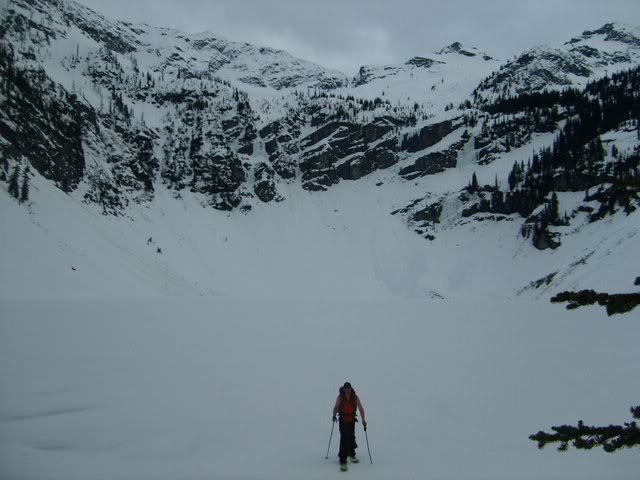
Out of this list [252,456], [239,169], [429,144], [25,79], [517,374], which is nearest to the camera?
[252,456]

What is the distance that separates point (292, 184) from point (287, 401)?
127105mm

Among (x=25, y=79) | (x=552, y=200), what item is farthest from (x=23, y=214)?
(x=552, y=200)

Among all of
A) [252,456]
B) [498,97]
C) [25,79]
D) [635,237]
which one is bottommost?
[252,456]

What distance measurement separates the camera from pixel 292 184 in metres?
141

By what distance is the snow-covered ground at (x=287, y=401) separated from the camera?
10.9 m

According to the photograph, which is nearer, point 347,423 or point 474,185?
point 347,423

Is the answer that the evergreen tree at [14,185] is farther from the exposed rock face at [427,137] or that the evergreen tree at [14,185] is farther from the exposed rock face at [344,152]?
the exposed rock face at [427,137]

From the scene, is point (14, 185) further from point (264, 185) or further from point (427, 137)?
point (427, 137)

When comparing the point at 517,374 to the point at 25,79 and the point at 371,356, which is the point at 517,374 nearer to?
the point at 371,356

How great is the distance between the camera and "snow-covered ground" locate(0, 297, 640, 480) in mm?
10891

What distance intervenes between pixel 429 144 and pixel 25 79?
10465cm

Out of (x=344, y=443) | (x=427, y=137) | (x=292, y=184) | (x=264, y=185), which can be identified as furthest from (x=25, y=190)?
(x=427, y=137)

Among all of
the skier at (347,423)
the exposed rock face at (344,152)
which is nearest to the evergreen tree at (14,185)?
the skier at (347,423)

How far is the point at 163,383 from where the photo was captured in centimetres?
1711
